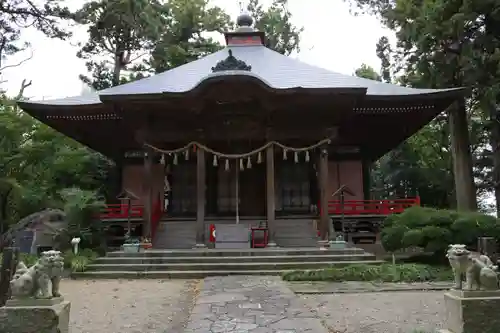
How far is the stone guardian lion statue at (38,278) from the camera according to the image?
3.68 metres

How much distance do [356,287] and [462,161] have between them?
8.94 m

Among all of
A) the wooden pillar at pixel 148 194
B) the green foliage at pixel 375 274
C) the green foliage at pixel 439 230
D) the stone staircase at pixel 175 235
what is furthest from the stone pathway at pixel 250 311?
the stone staircase at pixel 175 235

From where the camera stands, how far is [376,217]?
11.8 meters

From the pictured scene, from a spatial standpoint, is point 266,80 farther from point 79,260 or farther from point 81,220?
point 79,260

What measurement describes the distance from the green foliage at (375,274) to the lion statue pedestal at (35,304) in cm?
481

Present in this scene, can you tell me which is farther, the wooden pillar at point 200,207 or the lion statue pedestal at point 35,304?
the wooden pillar at point 200,207

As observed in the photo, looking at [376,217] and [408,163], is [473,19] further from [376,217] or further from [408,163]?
[408,163]

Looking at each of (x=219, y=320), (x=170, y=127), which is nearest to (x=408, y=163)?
(x=170, y=127)

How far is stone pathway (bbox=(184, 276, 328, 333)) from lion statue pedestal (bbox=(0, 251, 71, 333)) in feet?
3.98

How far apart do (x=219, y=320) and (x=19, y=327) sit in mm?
1862

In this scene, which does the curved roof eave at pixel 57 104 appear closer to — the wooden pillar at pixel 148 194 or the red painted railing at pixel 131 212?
the wooden pillar at pixel 148 194

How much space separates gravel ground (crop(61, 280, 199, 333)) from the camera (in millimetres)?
4922

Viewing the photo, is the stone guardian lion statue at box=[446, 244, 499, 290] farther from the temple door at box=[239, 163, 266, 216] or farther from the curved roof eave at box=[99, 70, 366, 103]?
the temple door at box=[239, 163, 266, 216]

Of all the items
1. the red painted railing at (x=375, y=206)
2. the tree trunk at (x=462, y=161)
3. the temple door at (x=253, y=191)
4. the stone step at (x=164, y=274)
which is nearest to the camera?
the stone step at (x=164, y=274)
